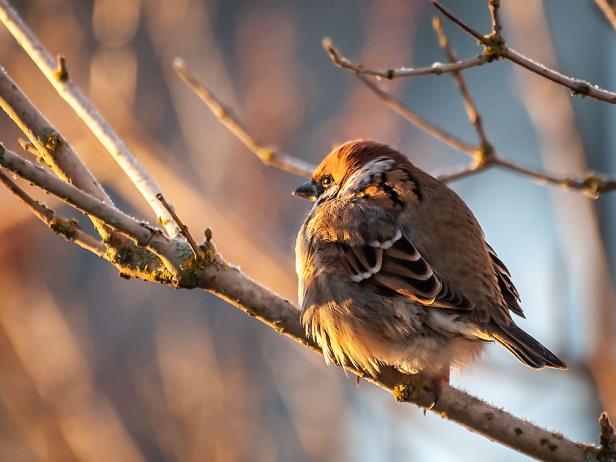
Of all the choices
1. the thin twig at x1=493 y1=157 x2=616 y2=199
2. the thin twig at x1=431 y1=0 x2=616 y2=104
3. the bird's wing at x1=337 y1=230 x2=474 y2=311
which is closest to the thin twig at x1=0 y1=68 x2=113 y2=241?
the bird's wing at x1=337 y1=230 x2=474 y2=311

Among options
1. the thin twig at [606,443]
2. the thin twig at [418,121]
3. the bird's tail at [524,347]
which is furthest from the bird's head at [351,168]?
the thin twig at [606,443]

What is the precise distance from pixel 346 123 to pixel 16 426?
2.73 m

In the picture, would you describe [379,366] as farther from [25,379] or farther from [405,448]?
[25,379]

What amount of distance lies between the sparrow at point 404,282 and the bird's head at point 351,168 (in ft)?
0.09

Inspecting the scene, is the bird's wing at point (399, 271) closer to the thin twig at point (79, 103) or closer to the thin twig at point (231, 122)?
the thin twig at point (231, 122)

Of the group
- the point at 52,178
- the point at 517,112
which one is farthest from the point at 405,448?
the point at 517,112

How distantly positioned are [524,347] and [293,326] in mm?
829

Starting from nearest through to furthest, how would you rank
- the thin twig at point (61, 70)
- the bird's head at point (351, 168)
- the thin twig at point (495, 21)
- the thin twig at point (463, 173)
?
the thin twig at point (495, 21) → the thin twig at point (61, 70) → the thin twig at point (463, 173) → the bird's head at point (351, 168)

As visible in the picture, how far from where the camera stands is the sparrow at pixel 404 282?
11.4 feet

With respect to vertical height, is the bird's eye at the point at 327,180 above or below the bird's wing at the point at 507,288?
above

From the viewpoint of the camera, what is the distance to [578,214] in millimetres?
4680

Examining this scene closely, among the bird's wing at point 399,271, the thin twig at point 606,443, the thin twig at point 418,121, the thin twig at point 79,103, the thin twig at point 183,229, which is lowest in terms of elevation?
the thin twig at point 183,229

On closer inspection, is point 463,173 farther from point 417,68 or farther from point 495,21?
point 495,21

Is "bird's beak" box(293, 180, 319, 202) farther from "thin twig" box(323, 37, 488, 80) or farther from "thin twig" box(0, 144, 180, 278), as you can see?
"thin twig" box(0, 144, 180, 278)
